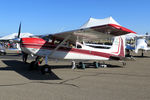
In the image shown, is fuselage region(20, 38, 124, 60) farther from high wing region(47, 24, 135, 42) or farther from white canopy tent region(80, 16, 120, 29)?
white canopy tent region(80, 16, 120, 29)

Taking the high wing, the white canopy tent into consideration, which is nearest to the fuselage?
the high wing

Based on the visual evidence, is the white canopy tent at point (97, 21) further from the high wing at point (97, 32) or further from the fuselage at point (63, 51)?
the high wing at point (97, 32)

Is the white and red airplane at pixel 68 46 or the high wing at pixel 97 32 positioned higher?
the high wing at pixel 97 32

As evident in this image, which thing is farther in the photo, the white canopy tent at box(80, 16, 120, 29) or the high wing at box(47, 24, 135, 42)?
the white canopy tent at box(80, 16, 120, 29)

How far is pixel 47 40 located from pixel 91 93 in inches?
211

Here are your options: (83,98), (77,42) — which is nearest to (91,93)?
(83,98)

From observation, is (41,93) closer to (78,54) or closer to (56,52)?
(56,52)

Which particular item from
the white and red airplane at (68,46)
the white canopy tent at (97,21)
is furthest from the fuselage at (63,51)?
the white canopy tent at (97,21)

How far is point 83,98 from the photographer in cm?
483

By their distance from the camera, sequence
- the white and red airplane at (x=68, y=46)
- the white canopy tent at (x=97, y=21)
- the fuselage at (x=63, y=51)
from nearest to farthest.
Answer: the white and red airplane at (x=68, y=46) < the fuselage at (x=63, y=51) < the white canopy tent at (x=97, y=21)

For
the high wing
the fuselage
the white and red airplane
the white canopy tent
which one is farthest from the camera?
the white canopy tent

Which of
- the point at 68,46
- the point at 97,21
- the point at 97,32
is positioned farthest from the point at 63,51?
the point at 97,21

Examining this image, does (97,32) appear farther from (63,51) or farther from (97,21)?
(97,21)

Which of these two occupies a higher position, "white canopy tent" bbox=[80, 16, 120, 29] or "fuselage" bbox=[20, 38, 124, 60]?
"white canopy tent" bbox=[80, 16, 120, 29]
